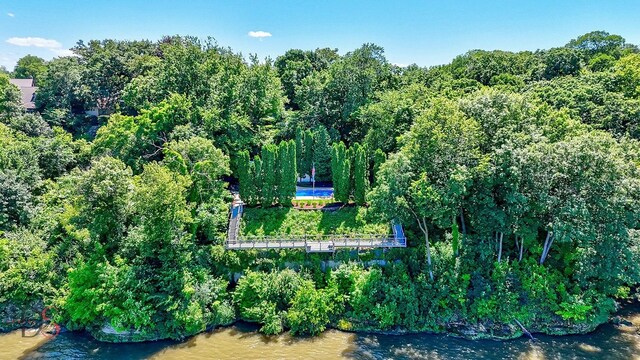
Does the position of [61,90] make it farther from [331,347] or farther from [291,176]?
[331,347]

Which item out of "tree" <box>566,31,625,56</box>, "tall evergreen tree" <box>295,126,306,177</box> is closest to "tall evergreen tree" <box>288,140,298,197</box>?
"tall evergreen tree" <box>295,126,306,177</box>

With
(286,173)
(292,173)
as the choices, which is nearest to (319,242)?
(292,173)

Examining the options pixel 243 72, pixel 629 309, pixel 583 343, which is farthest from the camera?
pixel 243 72

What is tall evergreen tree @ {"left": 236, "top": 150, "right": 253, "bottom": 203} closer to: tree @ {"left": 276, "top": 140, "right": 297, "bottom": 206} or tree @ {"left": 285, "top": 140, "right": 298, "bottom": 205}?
tree @ {"left": 276, "top": 140, "right": 297, "bottom": 206}

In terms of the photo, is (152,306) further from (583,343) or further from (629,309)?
(629,309)

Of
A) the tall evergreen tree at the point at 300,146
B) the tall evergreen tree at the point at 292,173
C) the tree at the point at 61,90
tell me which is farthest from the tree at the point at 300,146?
the tree at the point at 61,90

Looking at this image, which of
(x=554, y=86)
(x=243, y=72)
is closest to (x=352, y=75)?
(x=243, y=72)
